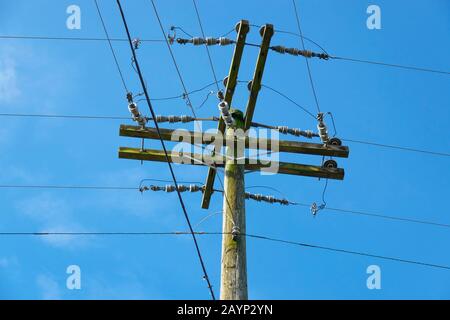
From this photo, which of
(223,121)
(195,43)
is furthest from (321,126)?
(195,43)

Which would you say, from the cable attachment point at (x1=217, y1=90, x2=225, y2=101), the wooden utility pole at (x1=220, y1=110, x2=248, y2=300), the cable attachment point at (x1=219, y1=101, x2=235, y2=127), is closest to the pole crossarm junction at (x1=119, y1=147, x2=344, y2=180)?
the wooden utility pole at (x1=220, y1=110, x2=248, y2=300)

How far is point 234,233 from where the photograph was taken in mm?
7836

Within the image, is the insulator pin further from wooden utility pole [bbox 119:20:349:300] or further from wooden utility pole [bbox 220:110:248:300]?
wooden utility pole [bbox 220:110:248:300]

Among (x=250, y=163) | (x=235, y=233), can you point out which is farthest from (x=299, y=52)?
(x=235, y=233)

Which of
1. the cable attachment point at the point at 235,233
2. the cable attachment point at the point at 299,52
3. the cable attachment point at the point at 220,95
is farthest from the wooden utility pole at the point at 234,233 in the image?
the cable attachment point at the point at 299,52

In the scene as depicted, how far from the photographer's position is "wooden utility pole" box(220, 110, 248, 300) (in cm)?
746

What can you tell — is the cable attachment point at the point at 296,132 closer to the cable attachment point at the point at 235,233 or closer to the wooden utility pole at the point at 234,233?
the wooden utility pole at the point at 234,233

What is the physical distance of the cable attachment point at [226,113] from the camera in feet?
29.2

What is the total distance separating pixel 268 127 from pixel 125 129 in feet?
5.52

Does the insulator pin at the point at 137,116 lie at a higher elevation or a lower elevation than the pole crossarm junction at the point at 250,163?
higher

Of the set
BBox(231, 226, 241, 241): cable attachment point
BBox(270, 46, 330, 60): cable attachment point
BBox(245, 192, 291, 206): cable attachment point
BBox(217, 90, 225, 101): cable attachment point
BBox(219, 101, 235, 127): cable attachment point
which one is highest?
BBox(270, 46, 330, 60): cable attachment point

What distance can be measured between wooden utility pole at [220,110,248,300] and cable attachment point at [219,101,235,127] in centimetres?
34

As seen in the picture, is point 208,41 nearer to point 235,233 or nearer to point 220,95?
point 220,95

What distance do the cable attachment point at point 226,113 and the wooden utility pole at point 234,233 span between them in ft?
1.11
